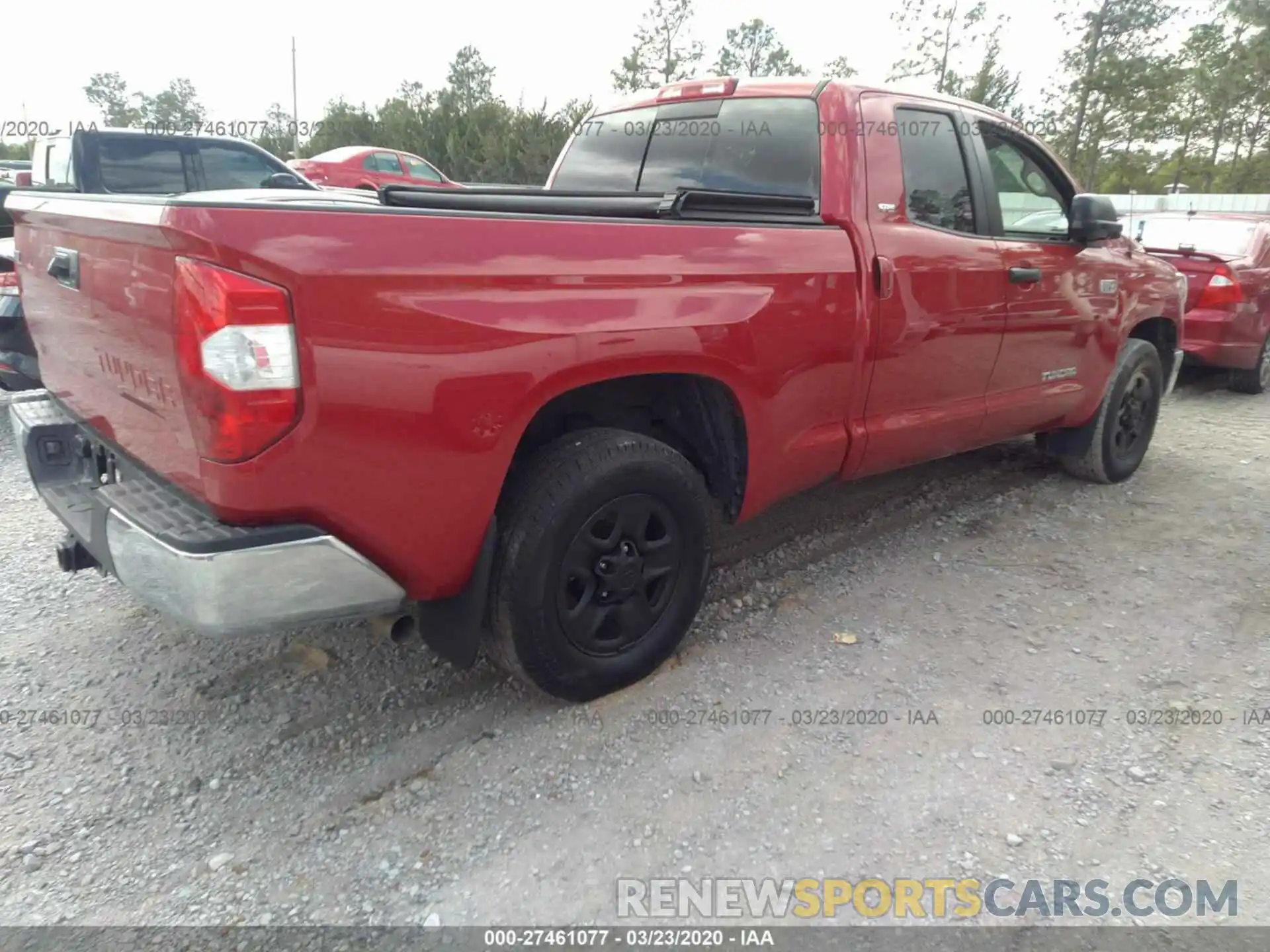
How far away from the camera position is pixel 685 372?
2623 mm

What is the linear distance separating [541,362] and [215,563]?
2.89ft

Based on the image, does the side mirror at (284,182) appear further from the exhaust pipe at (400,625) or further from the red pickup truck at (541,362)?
the exhaust pipe at (400,625)

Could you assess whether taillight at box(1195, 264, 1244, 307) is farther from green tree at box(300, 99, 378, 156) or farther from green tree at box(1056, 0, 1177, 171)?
green tree at box(300, 99, 378, 156)

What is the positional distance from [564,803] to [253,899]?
0.76 metres

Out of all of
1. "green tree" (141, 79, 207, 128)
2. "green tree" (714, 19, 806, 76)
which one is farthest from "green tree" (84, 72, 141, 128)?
"green tree" (714, 19, 806, 76)

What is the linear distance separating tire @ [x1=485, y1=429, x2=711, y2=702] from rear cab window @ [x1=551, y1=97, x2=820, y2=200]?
1.27 m

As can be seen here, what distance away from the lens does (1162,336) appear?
16.4 feet

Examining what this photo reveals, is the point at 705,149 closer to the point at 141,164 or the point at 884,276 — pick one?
the point at 884,276

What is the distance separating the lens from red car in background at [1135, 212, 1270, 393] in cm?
684

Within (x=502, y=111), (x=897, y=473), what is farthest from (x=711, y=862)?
(x=502, y=111)

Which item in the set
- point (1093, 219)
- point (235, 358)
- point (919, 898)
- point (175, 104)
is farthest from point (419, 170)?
point (175, 104)

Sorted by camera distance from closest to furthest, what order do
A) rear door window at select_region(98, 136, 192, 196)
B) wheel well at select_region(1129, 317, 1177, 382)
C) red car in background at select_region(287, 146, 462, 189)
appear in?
wheel well at select_region(1129, 317, 1177, 382) → rear door window at select_region(98, 136, 192, 196) → red car in background at select_region(287, 146, 462, 189)

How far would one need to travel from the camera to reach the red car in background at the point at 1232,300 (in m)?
6.84

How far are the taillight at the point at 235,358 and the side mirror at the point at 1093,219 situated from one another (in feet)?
11.4
